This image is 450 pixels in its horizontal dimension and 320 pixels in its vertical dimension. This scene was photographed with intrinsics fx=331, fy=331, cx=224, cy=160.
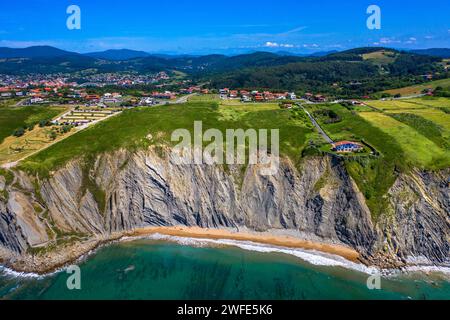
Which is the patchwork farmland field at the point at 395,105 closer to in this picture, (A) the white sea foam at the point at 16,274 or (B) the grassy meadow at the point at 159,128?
(B) the grassy meadow at the point at 159,128

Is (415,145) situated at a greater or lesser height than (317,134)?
lesser

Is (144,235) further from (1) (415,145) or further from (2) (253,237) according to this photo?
(1) (415,145)

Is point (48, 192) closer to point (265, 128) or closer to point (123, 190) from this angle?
point (123, 190)

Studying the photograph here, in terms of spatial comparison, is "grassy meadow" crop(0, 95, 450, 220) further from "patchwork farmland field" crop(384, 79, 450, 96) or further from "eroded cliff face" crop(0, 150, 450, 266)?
"patchwork farmland field" crop(384, 79, 450, 96)

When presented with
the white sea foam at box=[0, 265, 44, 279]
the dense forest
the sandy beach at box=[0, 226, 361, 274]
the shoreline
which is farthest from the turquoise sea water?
the dense forest

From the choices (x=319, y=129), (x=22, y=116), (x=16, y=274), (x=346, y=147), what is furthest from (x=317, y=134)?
(x=22, y=116)
